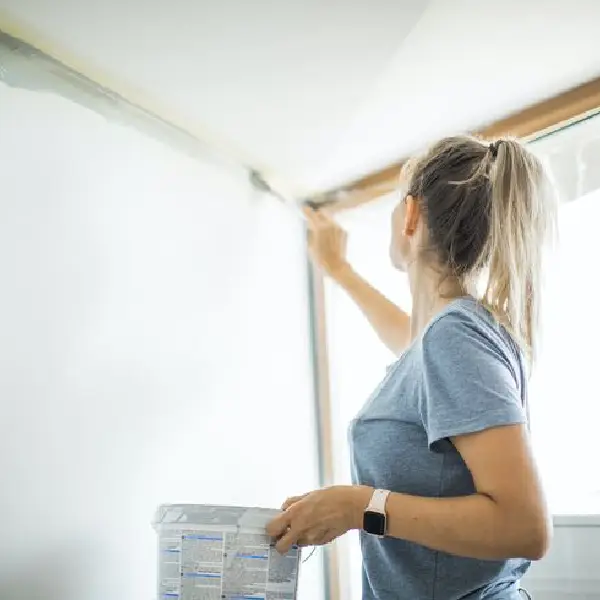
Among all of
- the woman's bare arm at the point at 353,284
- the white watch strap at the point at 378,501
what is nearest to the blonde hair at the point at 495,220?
the white watch strap at the point at 378,501

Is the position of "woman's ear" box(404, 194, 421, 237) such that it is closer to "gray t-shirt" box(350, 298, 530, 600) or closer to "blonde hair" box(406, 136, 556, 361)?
"blonde hair" box(406, 136, 556, 361)

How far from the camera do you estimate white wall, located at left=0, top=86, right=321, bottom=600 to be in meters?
0.90

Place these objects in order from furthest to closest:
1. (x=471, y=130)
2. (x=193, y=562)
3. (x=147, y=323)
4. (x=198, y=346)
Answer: (x=471, y=130)
(x=198, y=346)
(x=147, y=323)
(x=193, y=562)

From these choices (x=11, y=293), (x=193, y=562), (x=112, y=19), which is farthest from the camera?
(x=112, y=19)

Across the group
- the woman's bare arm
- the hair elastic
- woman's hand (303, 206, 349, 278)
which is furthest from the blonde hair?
woman's hand (303, 206, 349, 278)

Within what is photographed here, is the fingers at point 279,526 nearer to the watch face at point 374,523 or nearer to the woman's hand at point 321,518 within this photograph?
the woman's hand at point 321,518

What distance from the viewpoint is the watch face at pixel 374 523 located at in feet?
2.33

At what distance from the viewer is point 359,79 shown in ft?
3.90

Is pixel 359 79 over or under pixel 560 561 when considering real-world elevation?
over

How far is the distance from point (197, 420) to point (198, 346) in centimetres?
15

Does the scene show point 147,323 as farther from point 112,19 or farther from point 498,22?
point 498,22

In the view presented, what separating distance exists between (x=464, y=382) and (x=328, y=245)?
830mm

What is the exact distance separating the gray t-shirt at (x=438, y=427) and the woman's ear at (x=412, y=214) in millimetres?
169

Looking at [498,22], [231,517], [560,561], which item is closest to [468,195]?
[498,22]
